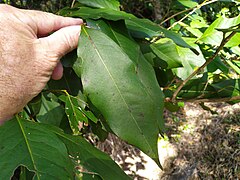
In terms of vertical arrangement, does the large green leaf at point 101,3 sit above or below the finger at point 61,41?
above

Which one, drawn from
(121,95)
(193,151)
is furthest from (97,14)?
(193,151)

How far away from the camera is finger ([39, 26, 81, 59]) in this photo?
683mm

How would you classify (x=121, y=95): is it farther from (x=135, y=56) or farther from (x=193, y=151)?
(x=193, y=151)

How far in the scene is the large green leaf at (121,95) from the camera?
629 mm

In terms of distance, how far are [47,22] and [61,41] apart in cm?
8

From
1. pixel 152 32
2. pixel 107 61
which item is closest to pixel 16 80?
pixel 107 61

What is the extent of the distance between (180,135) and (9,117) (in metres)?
2.32

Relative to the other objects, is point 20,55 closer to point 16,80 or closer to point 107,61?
point 16,80

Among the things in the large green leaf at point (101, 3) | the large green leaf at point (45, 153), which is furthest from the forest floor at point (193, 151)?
the large green leaf at point (45, 153)

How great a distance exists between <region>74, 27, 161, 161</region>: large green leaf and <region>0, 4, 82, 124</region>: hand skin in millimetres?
60

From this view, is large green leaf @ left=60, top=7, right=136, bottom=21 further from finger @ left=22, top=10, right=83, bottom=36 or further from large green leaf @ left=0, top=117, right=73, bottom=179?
large green leaf @ left=0, top=117, right=73, bottom=179

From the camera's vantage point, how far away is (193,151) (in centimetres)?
267

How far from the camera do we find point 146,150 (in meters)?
0.63

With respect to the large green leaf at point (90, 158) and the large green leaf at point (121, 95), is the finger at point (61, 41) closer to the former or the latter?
the large green leaf at point (121, 95)
